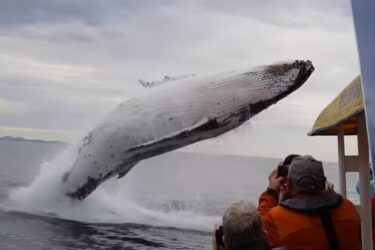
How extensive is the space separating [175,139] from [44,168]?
585 cm

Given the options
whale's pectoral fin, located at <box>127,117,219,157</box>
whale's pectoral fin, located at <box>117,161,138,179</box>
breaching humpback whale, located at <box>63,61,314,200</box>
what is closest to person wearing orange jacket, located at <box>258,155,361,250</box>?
breaching humpback whale, located at <box>63,61,314,200</box>

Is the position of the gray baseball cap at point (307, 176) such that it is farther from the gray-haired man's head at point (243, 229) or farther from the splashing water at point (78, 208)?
the splashing water at point (78, 208)

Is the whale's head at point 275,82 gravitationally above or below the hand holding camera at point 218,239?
above

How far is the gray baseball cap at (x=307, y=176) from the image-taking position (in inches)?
127

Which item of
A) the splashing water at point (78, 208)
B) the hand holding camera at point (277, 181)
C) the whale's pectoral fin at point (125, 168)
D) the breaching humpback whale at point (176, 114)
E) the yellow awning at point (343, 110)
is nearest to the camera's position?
the yellow awning at point (343, 110)

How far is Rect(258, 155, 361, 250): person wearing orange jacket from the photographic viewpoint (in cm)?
321

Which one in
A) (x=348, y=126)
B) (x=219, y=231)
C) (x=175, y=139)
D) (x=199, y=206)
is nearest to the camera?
(x=219, y=231)

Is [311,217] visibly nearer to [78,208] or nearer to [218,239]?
[218,239]

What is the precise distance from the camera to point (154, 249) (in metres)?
12.6

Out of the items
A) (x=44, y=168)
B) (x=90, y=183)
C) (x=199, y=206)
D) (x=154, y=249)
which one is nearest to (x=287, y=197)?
(x=154, y=249)

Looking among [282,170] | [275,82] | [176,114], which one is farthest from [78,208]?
[282,170]

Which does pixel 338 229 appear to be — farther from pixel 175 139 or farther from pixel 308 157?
pixel 175 139

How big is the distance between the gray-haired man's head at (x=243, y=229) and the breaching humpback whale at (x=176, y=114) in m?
9.36

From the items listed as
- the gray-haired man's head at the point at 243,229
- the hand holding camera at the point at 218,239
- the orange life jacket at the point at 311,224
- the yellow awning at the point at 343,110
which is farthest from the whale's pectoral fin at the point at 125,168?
the gray-haired man's head at the point at 243,229
